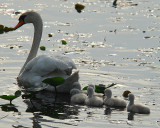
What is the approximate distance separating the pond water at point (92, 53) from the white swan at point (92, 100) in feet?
0.48

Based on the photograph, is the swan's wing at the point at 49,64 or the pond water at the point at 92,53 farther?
the swan's wing at the point at 49,64

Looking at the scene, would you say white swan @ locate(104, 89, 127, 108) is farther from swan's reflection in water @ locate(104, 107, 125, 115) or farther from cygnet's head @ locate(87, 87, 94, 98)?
cygnet's head @ locate(87, 87, 94, 98)

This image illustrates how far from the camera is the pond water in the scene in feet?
34.7

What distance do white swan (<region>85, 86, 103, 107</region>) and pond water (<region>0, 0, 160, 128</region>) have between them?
5.7 inches

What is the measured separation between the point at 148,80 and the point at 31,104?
2.96 m

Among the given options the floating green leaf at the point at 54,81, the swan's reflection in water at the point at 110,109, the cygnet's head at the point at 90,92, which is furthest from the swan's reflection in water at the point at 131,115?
the floating green leaf at the point at 54,81

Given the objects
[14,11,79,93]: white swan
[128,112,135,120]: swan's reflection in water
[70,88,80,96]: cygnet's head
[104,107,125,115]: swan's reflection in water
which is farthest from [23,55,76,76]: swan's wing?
[128,112,135,120]: swan's reflection in water

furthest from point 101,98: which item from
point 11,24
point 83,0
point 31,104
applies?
point 83,0

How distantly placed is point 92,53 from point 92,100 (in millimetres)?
4371

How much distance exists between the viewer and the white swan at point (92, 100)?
37.0 feet

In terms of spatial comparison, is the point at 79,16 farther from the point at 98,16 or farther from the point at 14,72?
the point at 14,72

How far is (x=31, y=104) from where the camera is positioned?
1147 cm

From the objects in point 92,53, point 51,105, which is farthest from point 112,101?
point 92,53

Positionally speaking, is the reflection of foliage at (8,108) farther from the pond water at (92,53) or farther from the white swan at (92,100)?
the white swan at (92,100)
